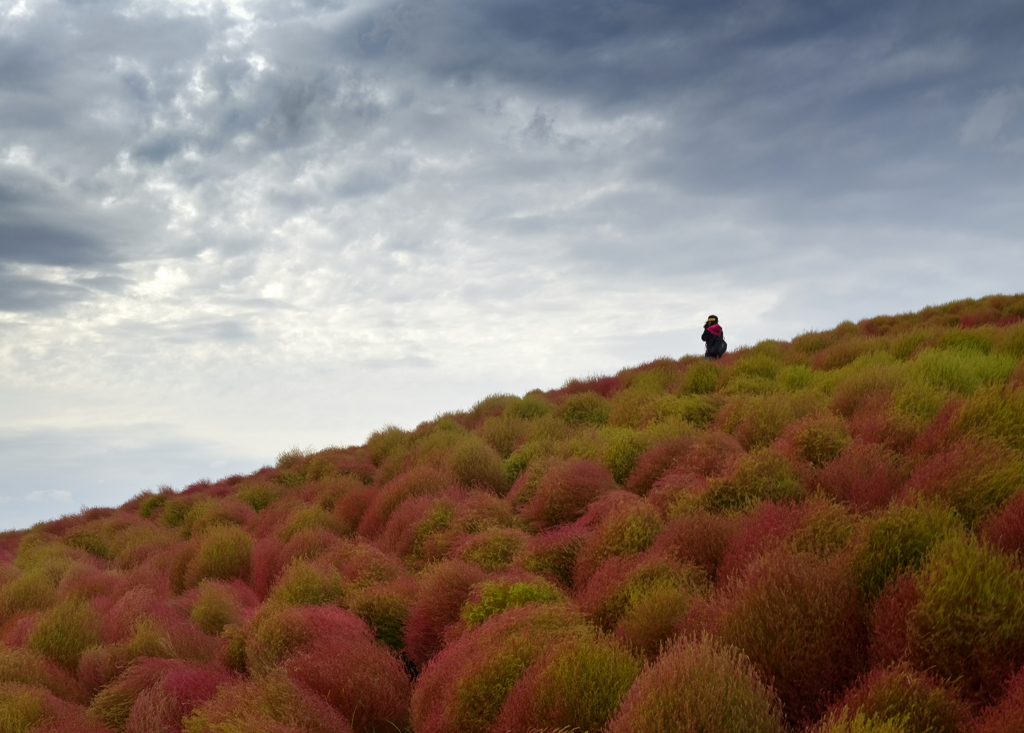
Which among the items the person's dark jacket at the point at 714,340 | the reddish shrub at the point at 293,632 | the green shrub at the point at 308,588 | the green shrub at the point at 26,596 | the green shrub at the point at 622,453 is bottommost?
the reddish shrub at the point at 293,632

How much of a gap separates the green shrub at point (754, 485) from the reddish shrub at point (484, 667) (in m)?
1.79

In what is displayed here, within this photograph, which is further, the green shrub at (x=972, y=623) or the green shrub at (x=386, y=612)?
the green shrub at (x=386, y=612)

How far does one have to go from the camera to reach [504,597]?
16.9ft

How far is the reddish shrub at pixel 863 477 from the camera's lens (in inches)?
211

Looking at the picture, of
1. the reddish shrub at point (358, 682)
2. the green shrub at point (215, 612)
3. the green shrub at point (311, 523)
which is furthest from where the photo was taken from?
the green shrub at point (311, 523)

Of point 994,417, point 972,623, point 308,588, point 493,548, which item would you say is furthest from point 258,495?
point 972,623

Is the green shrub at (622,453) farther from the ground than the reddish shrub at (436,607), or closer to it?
farther from the ground

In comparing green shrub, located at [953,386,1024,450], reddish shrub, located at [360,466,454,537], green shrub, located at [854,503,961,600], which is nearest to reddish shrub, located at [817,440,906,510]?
green shrub, located at [953,386,1024,450]

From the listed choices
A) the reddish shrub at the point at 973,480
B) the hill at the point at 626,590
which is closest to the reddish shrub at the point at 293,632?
the hill at the point at 626,590

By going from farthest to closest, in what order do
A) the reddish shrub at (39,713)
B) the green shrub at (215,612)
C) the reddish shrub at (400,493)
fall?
the reddish shrub at (400,493) → the green shrub at (215,612) → the reddish shrub at (39,713)

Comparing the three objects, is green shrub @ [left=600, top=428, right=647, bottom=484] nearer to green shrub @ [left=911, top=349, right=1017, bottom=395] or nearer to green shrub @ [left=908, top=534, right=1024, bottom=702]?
green shrub @ [left=911, top=349, right=1017, bottom=395]

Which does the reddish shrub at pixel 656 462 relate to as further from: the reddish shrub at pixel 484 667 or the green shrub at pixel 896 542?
the green shrub at pixel 896 542

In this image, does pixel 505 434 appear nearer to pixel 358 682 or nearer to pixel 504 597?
pixel 504 597

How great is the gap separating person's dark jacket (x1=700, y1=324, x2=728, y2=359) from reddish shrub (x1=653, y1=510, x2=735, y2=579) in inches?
423
